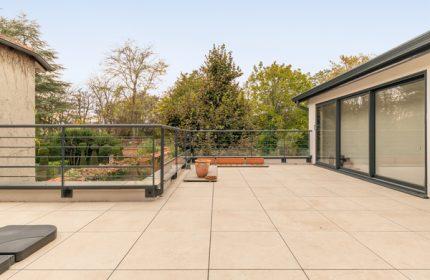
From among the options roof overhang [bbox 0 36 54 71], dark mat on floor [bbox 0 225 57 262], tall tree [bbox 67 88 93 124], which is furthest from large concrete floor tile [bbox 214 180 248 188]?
tall tree [bbox 67 88 93 124]

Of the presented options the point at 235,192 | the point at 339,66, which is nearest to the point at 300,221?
the point at 235,192

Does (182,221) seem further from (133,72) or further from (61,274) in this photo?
(133,72)

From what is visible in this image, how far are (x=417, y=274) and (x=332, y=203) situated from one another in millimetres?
2289

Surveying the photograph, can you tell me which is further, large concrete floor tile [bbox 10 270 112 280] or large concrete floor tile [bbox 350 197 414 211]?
large concrete floor tile [bbox 350 197 414 211]

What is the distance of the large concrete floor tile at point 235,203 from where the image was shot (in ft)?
13.6

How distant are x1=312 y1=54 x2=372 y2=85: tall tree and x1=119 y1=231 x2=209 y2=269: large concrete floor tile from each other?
25120mm

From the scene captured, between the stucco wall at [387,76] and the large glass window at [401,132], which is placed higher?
the stucco wall at [387,76]

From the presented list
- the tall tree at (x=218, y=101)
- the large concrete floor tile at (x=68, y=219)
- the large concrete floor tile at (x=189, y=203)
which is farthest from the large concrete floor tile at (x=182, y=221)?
the tall tree at (x=218, y=101)

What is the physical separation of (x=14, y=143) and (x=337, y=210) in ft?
21.8

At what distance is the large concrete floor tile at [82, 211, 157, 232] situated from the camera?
3242 millimetres

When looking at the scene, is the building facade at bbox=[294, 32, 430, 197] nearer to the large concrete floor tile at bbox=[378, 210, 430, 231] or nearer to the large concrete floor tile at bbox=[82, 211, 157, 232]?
the large concrete floor tile at bbox=[378, 210, 430, 231]

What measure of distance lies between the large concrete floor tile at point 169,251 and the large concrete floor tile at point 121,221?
0.35m

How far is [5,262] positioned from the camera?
2256 mm

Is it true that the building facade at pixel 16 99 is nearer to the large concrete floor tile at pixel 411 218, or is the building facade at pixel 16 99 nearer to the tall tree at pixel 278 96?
the large concrete floor tile at pixel 411 218
